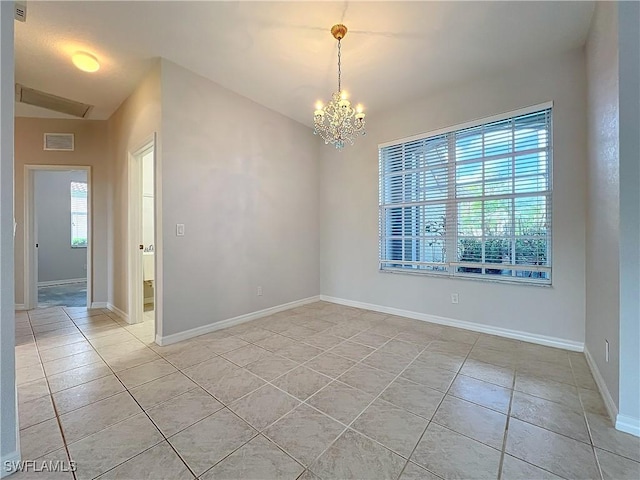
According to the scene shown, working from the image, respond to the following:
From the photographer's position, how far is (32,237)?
4.36 metres

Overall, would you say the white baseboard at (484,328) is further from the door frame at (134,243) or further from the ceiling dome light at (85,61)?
the ceiling dome light at (85,61)

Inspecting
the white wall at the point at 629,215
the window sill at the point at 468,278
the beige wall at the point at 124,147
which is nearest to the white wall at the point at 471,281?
the window sill at the point at 468,278

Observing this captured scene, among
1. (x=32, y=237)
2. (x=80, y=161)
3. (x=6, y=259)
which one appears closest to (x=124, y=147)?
(x=80, y=161)

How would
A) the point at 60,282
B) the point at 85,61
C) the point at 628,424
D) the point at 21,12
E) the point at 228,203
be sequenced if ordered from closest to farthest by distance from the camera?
the point at 628,424
the point at 21,12
the point at 85,61
the point at 228,203
the point at 60,282

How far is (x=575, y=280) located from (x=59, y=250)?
32.2 ft

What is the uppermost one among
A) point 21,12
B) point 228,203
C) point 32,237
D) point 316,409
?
point 21,12

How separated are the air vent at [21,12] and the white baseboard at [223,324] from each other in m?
2.90

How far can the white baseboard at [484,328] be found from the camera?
2.73 m

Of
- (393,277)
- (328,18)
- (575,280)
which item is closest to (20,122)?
(328,18)

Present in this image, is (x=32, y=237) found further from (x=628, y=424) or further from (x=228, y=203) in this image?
(x=628, y=424)

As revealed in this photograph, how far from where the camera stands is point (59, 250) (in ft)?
22.3

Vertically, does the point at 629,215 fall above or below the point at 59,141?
below

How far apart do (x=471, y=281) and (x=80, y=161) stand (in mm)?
6075

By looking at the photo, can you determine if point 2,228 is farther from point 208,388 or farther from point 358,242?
point 358,242
